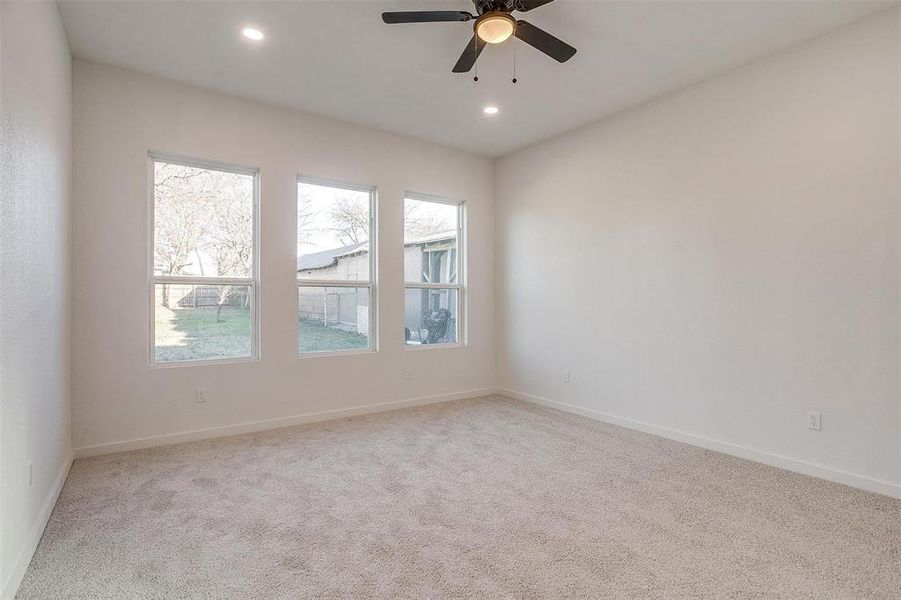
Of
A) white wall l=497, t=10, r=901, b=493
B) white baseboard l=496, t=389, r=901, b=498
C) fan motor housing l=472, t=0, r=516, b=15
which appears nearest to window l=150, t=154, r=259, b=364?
fan motor housing l=472, t=0, r=516, b=15

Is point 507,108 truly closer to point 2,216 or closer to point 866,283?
point 866,283

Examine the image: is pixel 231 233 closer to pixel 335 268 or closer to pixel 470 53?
pixel 335 268

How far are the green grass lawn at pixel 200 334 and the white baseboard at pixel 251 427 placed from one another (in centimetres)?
59

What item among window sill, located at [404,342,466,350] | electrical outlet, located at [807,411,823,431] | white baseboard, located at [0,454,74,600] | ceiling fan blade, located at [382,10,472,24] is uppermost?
ceiling fan blade, located at [382,10,472,24]

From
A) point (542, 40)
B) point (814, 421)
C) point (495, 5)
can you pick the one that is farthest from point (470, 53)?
point (814, 421)

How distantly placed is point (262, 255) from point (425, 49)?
84.2 inches

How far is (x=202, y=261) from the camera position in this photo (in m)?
3.80

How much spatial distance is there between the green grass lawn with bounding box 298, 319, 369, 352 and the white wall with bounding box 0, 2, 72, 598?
5.61 ft

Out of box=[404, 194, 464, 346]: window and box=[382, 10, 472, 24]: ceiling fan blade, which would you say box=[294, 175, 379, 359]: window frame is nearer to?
box=[404, 194, 464, 346]: window

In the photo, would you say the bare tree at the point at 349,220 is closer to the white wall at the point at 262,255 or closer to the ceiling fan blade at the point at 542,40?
the white wall at the point at 262,255

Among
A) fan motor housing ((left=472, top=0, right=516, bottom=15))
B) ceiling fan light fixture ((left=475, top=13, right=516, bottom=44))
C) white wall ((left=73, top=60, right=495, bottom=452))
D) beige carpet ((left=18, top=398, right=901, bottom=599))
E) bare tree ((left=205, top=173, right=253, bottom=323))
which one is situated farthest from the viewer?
bare tree ((left=205, top=173, right=253, bottom=323))

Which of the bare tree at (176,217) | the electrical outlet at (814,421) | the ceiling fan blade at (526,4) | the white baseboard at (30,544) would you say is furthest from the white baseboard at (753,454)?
the white baseboard at (30,544)

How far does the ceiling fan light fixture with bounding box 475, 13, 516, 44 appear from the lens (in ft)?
7.63

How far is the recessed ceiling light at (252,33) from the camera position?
2921 millimetres
